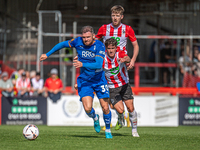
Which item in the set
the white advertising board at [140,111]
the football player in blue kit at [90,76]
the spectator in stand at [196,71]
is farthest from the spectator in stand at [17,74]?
the football player in blue kit at [90,76]

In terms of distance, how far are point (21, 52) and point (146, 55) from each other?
5012 millimetres

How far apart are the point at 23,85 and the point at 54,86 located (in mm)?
1232

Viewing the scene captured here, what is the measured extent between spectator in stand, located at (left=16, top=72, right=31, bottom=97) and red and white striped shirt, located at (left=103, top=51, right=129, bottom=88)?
6866 mm

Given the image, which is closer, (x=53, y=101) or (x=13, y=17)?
(x=53, y=101)

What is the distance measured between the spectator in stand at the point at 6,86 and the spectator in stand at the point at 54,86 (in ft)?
4.30

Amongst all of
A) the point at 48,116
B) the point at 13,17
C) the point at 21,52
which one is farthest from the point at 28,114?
the point at 13,17

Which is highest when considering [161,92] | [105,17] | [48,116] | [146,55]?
[105,17]

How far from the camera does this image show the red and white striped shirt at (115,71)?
7398 millimetres

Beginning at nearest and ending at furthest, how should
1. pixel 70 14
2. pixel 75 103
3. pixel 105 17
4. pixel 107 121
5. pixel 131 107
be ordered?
pixel 107 121 → pixel 131 107 → pixel 75 103 → pixel 105 17 → pixel 70 14

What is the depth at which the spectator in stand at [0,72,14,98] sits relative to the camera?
13695 millimetres

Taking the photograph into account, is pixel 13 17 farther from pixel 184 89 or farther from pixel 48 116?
pixel 184 89

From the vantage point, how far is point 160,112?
1350cm

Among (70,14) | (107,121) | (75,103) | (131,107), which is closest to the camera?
(107,121)

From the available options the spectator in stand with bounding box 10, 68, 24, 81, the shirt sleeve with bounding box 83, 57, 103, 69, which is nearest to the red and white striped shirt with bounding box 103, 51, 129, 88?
the shirt sleeve with bounding box 83, 57, 103, 69
